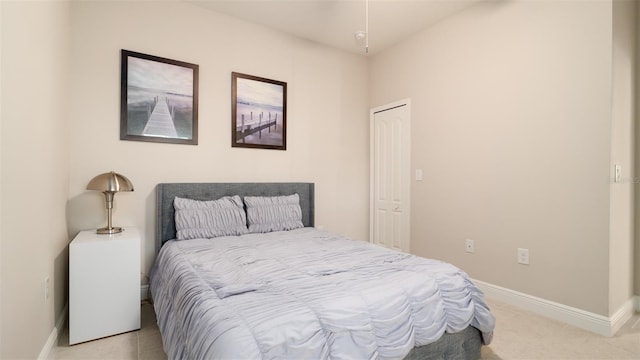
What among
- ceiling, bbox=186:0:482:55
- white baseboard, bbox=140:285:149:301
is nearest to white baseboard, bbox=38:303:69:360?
white baseboard, bbox=140:285:149:301

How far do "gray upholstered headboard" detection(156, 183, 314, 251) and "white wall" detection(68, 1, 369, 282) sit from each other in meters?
0.13

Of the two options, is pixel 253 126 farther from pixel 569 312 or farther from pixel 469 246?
pixel 569 312

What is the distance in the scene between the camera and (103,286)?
2.07 metres

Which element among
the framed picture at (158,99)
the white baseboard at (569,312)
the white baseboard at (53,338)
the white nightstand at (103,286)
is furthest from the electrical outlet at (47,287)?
the white baseboard at (569,312)

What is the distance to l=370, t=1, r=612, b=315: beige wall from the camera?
221 cm

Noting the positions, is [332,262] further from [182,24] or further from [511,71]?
[182,24]

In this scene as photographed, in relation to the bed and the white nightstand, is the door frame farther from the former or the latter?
the white nightstand

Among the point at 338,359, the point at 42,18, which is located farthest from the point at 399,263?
the point at 42,18

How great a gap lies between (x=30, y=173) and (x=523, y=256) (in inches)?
134

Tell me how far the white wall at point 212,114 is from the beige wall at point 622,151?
8.17 feet

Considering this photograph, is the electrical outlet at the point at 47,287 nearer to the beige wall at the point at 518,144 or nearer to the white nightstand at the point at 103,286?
the white nightstand at the point at 103,286

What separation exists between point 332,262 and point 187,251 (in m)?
1.08

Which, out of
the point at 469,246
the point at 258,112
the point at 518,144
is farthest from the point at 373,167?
the point at 518,144

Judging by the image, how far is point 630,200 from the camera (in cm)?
242
